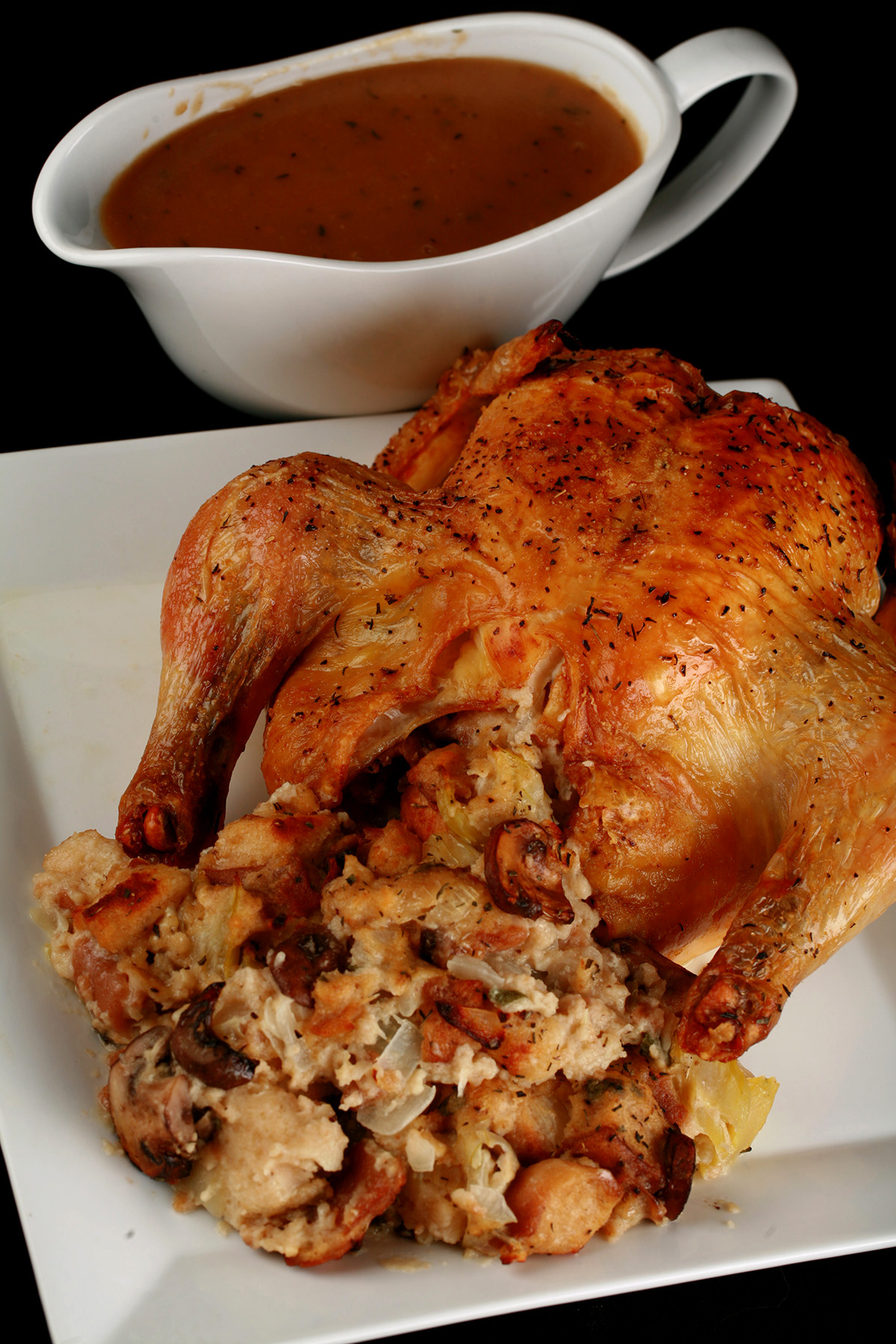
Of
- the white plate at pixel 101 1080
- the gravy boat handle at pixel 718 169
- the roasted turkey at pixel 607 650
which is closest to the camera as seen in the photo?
the white plate at pixel 101 1080

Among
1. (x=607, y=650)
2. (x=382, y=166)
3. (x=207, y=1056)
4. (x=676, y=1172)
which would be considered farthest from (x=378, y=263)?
(x=676, y=1172)

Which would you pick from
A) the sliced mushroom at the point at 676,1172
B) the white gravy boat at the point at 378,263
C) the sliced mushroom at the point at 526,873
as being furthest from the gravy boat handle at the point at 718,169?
the sliced mushroom at the point at 676,1172

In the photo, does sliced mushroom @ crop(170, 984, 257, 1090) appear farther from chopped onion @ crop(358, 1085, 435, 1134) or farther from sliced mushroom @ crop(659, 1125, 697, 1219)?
sliced mushroom @ crop(659, 1125, 697, 1219)

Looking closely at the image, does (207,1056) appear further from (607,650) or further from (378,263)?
(378,263)

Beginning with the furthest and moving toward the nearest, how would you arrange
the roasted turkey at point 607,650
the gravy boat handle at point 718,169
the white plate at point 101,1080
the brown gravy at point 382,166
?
the gravy boat handle at point 718,169 < the brown gravy at point 382,166 < the roasted turkey at point 607,650 < the white plate at point 101,1080

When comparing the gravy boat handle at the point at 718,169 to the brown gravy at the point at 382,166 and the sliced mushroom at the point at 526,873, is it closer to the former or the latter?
the brown gravy at the point at 382,166

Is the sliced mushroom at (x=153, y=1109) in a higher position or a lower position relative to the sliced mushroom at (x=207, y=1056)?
lower
